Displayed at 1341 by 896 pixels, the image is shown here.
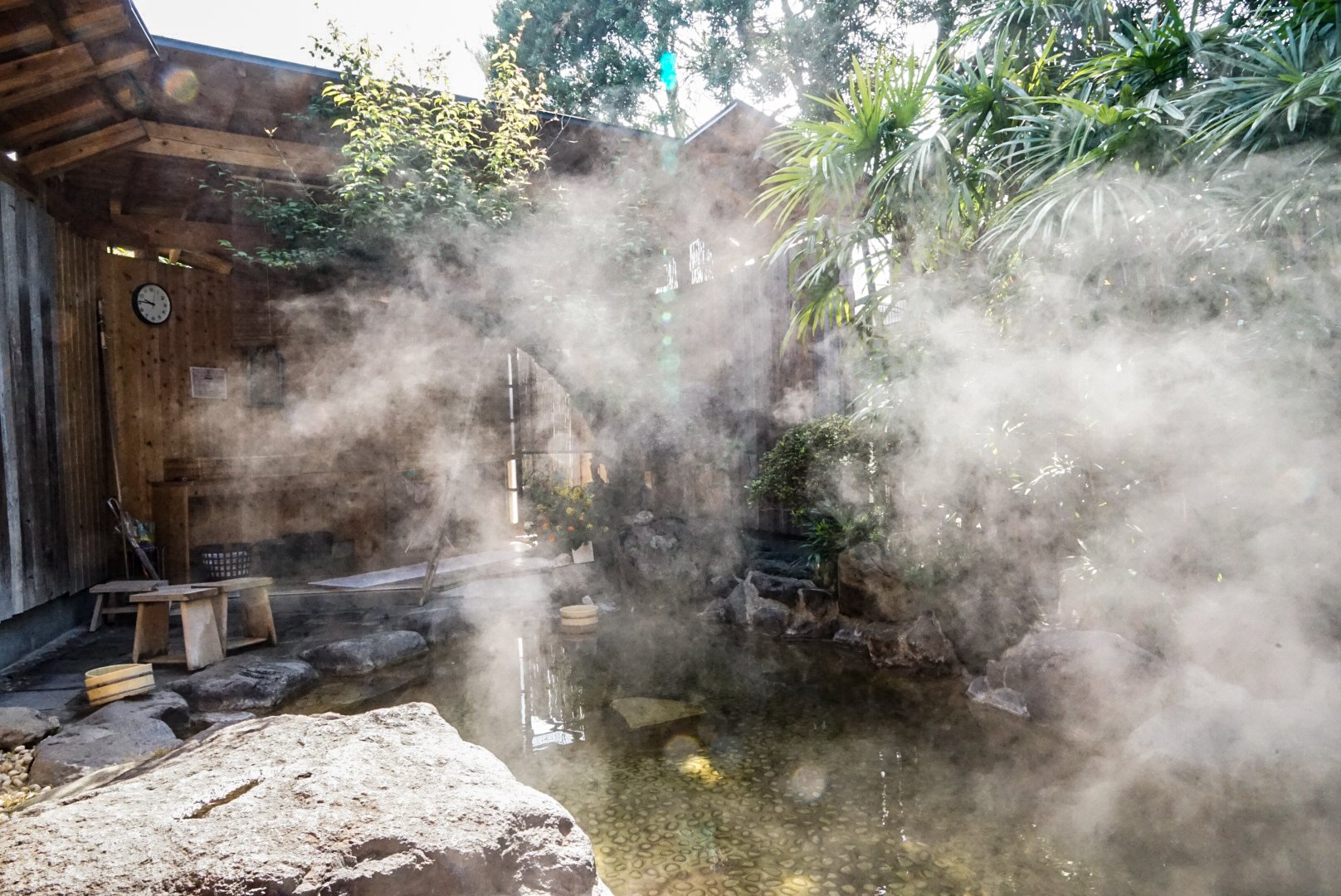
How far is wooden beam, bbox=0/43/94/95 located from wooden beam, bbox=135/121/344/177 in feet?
6.46

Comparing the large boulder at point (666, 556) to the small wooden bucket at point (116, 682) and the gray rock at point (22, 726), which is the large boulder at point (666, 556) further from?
the gray rock at point (22, 726)

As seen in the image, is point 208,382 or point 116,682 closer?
point 116,682

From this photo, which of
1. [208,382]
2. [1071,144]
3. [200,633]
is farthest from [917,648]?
[208,382]

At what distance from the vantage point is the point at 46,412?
538 cm

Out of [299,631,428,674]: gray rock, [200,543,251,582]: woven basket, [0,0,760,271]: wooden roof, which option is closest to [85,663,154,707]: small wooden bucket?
[299,631,428,674]: gray rock

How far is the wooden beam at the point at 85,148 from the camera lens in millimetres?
5418

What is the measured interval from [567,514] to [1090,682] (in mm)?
5095

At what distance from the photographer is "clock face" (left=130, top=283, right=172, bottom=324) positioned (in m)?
7.20

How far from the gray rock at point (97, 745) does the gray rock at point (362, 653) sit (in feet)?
3.96

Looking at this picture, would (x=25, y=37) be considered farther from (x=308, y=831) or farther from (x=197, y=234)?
(x=308, y=831)

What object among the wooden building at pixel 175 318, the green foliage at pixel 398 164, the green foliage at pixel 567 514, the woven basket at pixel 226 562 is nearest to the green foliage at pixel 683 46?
the wooden building at pixel 175 318

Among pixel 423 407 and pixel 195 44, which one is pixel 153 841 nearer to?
pixel 195 44

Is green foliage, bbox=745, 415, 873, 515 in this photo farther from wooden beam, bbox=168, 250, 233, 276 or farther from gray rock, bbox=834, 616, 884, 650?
wooden beam, bbox=168, 250, 233, 276

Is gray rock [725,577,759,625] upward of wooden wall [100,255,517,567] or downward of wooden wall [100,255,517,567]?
downward
